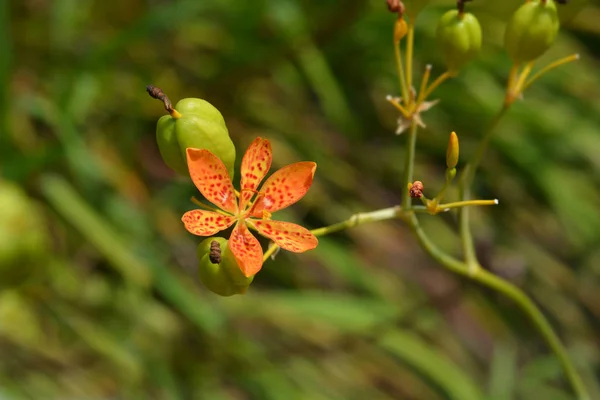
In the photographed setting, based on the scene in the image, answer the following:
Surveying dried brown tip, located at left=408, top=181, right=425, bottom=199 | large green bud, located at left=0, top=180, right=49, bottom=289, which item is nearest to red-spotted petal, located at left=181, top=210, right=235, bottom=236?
dried brown tip, located at left=408, top=181, right=425, bottom=199

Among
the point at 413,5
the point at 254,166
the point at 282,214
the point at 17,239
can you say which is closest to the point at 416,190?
the point at 254,166

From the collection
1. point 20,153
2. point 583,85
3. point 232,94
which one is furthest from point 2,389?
point 583,85

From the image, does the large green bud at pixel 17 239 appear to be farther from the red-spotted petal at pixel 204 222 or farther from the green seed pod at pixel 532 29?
the green seed pod at pixel 532 29

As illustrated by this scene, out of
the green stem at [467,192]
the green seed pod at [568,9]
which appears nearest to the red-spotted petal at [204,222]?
the green stem at [467,192]

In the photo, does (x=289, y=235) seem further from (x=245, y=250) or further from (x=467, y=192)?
(x=467, y=192)

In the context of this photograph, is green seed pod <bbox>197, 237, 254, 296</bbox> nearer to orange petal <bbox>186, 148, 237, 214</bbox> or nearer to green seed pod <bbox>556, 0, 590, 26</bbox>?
orange petal <bbox>186, 148, 237, 214</bbox>

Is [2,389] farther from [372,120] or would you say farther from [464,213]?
[372,120]
